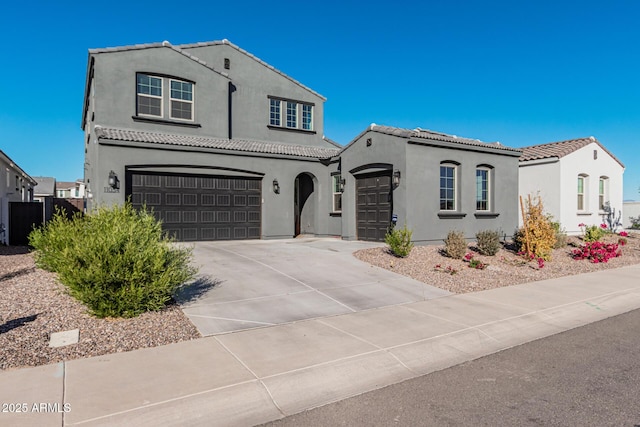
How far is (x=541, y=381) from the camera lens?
4418 mm

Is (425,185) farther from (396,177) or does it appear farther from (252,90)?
(252,90)

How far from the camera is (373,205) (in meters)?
15.6

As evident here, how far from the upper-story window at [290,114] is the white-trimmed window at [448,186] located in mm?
8154

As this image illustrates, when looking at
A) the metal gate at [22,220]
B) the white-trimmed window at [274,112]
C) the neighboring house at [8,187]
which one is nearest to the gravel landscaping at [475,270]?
the white-trimmed window at [274,112]

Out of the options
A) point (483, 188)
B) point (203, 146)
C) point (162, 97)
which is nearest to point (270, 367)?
point (203, 146)

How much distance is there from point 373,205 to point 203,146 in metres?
6.86

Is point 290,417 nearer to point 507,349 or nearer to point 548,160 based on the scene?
point 507,349

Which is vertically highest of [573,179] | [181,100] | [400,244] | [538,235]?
[181,100]

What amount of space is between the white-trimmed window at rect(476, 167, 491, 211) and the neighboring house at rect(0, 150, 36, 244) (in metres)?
18.3

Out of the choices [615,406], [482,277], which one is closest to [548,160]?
[482,277]

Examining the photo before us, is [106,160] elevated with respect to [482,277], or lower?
elevated

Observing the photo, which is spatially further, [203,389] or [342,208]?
[342,208]

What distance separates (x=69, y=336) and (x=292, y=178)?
12.6 m

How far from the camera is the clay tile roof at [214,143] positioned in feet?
46.9
